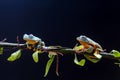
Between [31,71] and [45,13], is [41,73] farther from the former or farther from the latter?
[45,13]

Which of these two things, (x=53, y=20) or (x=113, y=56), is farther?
(x=53, y=20)

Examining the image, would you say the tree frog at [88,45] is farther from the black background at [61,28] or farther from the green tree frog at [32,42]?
the black background at [61,28]

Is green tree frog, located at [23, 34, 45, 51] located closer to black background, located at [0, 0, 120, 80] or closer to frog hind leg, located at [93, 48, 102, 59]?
frog hind leg, located at [93, 48, 102, 59]

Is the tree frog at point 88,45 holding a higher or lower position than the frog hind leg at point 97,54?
higher

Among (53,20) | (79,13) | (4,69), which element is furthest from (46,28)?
(4,69)

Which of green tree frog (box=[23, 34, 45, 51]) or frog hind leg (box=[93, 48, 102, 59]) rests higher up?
green tree frog (box=[23, 34, 45, 51])

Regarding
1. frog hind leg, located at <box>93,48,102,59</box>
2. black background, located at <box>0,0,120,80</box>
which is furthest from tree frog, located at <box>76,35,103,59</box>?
black background, located at <box>0,0,120,80</box>

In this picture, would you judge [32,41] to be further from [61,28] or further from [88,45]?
[61,28]

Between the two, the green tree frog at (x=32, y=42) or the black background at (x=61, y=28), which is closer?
the green tree frog at (x=32, y=42)

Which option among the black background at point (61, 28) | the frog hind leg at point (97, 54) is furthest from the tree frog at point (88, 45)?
the black background at point (61, 28)
